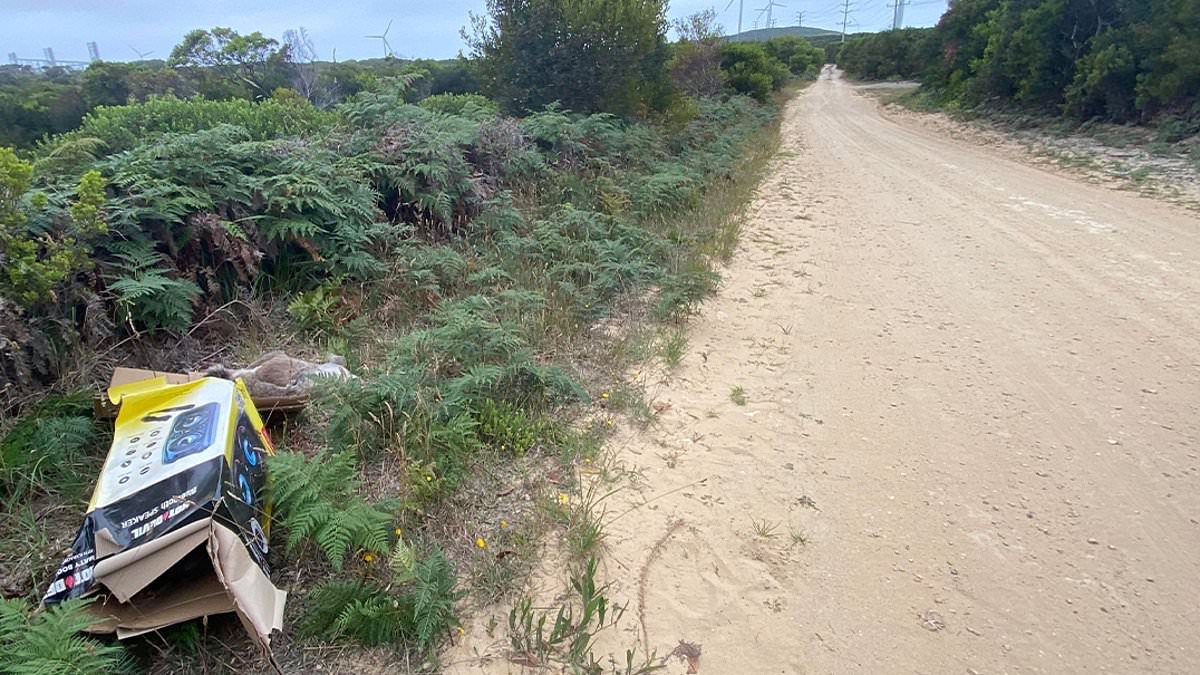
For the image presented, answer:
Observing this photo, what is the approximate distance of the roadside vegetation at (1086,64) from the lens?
13117 millimetres

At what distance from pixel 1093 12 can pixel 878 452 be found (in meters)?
18.3

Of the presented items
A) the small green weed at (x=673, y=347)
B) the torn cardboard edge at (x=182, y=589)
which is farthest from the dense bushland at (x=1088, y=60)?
the torn cardboard edge at (x=182, y=589)

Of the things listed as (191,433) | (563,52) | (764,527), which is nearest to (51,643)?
(191,433)

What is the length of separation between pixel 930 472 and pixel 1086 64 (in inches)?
661

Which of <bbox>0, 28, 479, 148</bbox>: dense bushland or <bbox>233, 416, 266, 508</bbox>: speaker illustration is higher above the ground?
<bbox>0, 28, 479, 148</bbox>: dense bushland

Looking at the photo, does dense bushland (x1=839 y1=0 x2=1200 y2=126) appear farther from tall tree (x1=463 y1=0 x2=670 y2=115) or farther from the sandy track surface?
tall tree (x1=463 y1=0 x2=670 y2=115)

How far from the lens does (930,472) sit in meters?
3.42

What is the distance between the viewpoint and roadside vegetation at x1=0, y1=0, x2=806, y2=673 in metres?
2.37

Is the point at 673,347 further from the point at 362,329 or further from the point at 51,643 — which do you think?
the point at 51,643

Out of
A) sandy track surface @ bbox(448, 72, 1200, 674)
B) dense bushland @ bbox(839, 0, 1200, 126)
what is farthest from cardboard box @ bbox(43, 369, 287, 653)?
dense bushland @ bbox(839, 0, 1200, 126)

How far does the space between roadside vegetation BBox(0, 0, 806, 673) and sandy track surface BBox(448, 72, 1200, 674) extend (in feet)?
1.33

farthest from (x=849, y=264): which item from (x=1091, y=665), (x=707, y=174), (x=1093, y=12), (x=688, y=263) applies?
(x=1093, y=12)

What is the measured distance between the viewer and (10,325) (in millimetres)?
2984

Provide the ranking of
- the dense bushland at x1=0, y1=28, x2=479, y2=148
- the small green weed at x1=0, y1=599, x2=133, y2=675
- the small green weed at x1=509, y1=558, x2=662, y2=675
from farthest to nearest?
the dense bushland at x1=0, y1=28, x2=479, y2=148
the small green weed at x1=509, y1=558, x2=662, y2=675
the small green weed at x1=0, y1=599, x2=133, y2=675
